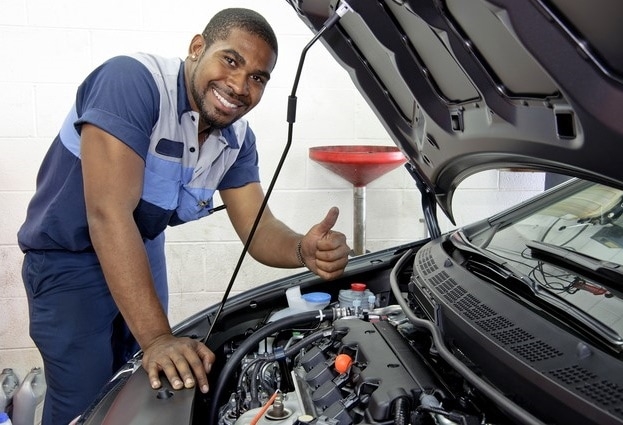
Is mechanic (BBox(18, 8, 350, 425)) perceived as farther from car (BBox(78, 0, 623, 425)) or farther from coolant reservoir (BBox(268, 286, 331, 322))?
car (BBox(78, 0, 623, 425))

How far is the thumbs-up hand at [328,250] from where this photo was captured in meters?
1.39

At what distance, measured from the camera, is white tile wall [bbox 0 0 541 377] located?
7.63 ft

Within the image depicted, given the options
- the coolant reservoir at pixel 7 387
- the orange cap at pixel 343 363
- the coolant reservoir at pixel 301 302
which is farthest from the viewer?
the coolant reservoir at pixel 7 387

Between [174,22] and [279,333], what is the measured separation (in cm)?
167

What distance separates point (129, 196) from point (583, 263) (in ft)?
3.31

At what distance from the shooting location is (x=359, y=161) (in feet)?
7.19

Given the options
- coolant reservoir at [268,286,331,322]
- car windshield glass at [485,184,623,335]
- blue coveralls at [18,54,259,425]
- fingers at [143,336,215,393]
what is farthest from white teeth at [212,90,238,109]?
car windshield glass at [485,184,623,335]

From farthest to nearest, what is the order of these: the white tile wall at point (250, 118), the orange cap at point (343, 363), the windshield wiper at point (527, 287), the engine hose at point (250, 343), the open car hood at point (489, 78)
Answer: the white tile wall at point (250, 118) → the engine hose at point (250, 343) → the orange cap at point (343, 363) → the windshield wiper at point (527, 287) → the open car hood at point (489, 78)

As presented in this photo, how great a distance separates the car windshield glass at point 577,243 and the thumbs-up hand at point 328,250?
15.2 inches

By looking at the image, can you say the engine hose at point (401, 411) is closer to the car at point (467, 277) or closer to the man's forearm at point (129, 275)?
the car at point (467, 277)

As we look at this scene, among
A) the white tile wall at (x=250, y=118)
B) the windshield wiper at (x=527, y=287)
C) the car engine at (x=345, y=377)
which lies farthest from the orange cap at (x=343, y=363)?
the white tile wall at (x=250, y=118)

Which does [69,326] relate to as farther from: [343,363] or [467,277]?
[467,277]

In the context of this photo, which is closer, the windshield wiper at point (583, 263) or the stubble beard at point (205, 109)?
the windshield wiper at point (583, 263)

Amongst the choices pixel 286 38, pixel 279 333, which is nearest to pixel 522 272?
pixel 279 333
